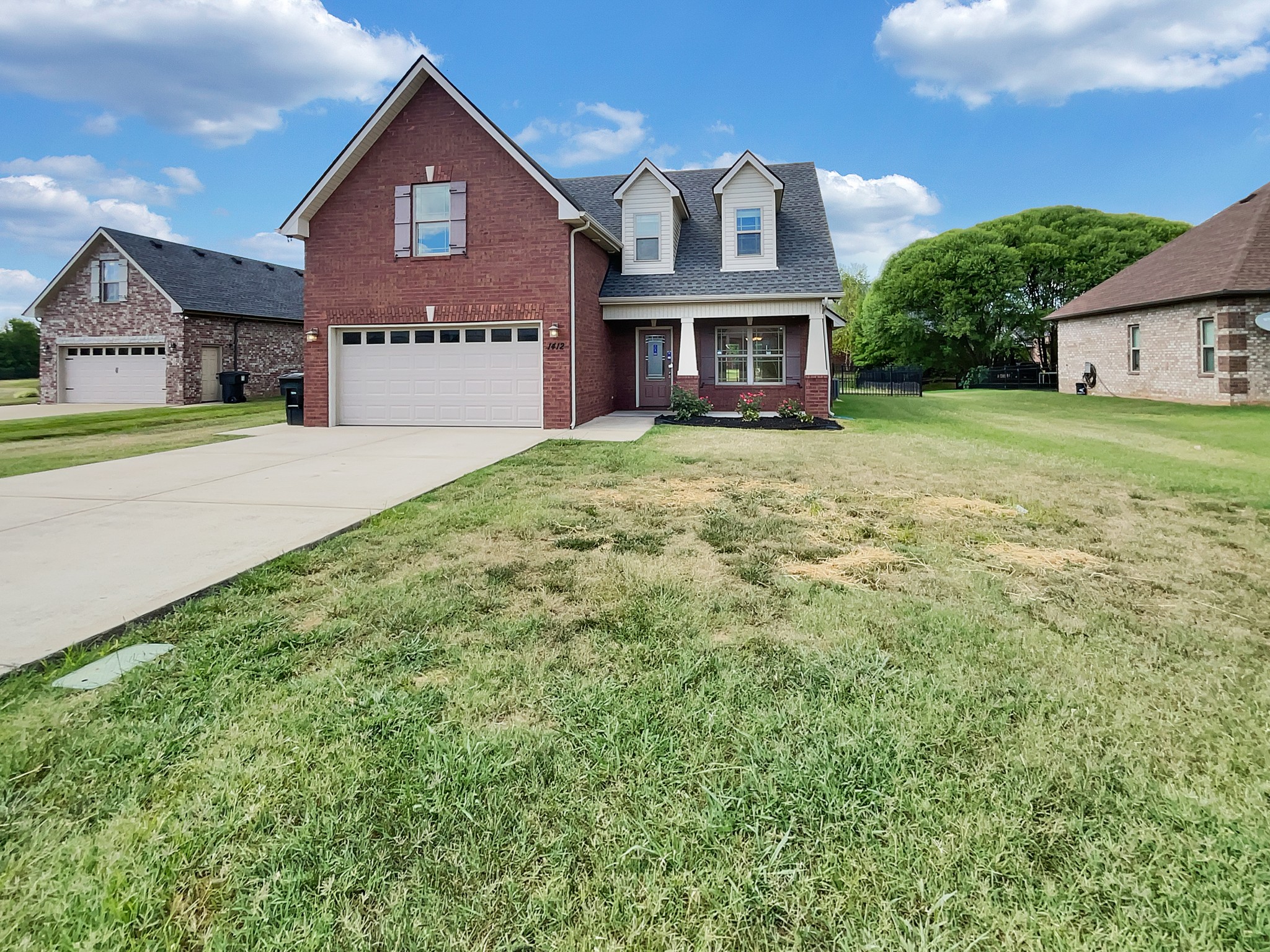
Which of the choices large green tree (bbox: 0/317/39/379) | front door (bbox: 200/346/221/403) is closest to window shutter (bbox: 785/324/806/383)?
front door (bbox: 200/346/221/403)

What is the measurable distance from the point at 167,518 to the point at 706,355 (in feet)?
49.1

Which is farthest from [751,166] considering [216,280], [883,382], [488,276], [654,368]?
[216,280]

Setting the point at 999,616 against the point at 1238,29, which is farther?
the point at 1238,29

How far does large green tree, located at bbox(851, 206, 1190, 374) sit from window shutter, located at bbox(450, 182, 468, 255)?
3025 centimetres

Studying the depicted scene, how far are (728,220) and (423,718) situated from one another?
56.7 feet

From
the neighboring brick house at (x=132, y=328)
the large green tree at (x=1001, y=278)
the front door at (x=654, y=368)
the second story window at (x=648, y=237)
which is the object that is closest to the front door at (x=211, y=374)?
the neighboring brick house at (x=132, y=328)

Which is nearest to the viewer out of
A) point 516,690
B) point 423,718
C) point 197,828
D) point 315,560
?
point 197,828

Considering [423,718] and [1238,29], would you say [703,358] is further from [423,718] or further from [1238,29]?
[1238,29]

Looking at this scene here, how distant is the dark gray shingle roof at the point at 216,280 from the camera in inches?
990

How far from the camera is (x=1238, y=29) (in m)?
21.7

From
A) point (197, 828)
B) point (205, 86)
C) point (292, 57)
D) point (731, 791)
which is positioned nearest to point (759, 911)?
point (731, 791)

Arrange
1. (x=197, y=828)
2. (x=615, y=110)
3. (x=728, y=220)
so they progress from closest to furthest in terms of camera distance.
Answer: (x=197, y=828) → (x=728, y=220) → (x=615, y=110)

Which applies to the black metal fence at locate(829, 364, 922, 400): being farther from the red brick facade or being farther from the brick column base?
the red brick facade

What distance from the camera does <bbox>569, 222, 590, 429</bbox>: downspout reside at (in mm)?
14531
